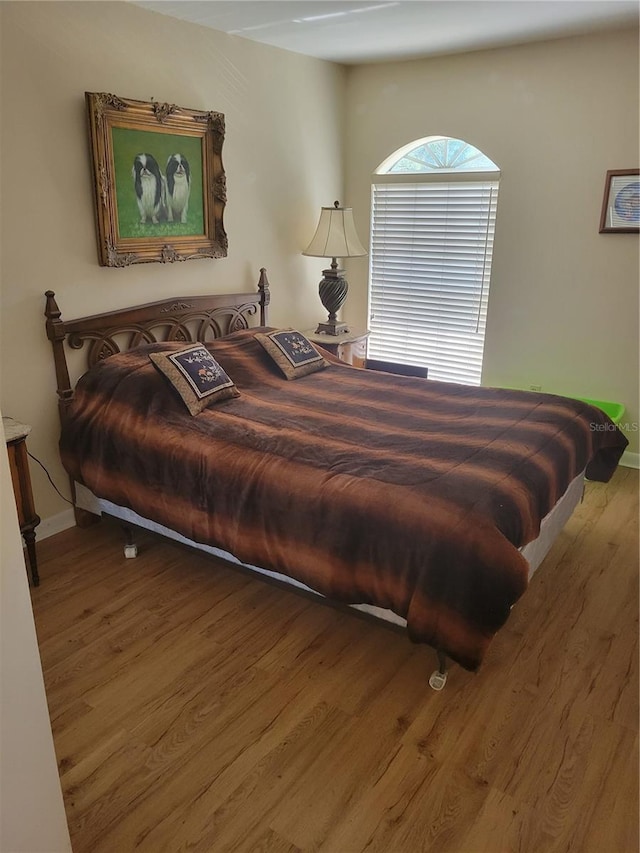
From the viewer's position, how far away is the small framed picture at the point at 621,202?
3.66 m

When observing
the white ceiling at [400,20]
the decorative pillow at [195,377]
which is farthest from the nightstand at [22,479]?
the white ceiling at [400,20]

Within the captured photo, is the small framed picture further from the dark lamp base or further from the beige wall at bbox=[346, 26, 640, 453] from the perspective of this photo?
the dark lamp base

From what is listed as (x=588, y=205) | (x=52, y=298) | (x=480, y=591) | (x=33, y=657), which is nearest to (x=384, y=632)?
(x=480, y=591)

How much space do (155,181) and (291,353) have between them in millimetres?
1138

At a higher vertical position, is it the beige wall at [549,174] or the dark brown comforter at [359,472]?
the beige wall at [549,174]

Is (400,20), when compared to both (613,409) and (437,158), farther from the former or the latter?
(613,409)

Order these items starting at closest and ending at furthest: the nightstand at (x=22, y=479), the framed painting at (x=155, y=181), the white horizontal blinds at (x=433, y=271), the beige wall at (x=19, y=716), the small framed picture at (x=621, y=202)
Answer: the beige wall at (x=19, y=716), the nightstand at (x=22, y=479), the framed painting at (x=155, y=181), the small framed picture at (x=621, y=202), the white horizontal blinds at (x=433, y=271)

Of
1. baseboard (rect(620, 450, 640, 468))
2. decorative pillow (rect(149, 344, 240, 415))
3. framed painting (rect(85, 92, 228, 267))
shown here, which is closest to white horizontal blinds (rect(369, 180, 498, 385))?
baseboard (rect(620, 450, 640, 468))

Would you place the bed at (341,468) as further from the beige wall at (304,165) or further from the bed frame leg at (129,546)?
the beige wall at (304,165)

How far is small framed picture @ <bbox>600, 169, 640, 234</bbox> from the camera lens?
12.0 ft

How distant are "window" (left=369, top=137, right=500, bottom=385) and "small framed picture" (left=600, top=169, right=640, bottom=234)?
0.70m

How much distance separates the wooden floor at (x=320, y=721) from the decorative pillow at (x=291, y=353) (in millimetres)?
1198

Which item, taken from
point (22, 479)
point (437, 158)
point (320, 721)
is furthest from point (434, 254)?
point (320, 721)

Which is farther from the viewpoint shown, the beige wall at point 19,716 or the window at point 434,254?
the window at point 434,254
